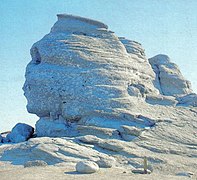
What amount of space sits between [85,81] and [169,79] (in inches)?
410

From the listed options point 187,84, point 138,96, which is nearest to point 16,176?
point 138,96

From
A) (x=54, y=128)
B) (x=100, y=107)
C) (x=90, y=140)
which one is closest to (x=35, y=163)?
(x=90, y=140)

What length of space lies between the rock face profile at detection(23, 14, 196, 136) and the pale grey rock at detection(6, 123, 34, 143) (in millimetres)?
911

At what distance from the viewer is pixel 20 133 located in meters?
27.3

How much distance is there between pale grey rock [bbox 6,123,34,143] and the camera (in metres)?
26.8

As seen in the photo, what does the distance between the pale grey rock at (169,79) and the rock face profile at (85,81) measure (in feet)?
3.27

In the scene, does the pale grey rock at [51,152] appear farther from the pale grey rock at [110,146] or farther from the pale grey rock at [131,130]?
the pale grey rock at [131,130]

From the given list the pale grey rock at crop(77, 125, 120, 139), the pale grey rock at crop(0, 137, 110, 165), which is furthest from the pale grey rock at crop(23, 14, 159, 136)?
the pale grey rock at crop(0, 137, 110, 165)

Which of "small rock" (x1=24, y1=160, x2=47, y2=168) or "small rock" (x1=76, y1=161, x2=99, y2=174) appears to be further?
"small rock" (x1=24, y1=160, x2=47, y2=168)

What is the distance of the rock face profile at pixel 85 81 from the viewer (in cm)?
2578

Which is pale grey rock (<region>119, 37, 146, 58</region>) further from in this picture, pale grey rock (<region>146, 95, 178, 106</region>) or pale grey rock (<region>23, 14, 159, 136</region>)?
pale grey rock (<region>146, 95, 178, 106</region>)

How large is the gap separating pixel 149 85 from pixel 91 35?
A: 21.6 ft

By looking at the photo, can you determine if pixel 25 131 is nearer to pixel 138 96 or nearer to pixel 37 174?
pixel 138 96

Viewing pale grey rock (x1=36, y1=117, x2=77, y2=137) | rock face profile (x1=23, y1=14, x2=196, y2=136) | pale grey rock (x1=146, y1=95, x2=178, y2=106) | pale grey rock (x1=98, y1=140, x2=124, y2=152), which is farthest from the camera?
pale grey rock (x1=146, y1=95, x2=178, y2=106)
